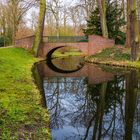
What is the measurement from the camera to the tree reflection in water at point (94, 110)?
26.8ft

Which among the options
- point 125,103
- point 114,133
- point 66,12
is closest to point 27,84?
point 125,103

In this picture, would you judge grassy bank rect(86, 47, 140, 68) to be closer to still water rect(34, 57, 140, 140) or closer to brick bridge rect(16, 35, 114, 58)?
brick bridge rect(16, 35, 114, 58)

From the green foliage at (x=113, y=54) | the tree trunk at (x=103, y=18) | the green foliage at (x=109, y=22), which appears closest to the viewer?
the green foliage at (x=113, y=54)

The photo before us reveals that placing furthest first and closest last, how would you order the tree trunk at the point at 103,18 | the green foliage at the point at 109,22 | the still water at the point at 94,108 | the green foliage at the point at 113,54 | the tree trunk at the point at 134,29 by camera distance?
the green foliage at the point at 109,22 < the tree trunk at the point at 103,18 < the green foliage at the point at 113,54 < the tree trunk at the point at 134,29 < the still water at the point at 94,108

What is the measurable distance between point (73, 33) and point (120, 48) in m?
34.3

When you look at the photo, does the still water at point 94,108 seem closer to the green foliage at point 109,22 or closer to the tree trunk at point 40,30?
the tree trunk at point 40,30

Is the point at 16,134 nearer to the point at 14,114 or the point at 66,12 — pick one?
the point at 14,114

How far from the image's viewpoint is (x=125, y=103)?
445 inches

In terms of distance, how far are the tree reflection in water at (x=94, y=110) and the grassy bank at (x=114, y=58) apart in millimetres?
7544

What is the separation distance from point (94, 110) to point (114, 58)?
16140 mm

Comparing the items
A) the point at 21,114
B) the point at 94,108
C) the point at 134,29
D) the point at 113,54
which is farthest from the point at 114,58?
the point at 21,114

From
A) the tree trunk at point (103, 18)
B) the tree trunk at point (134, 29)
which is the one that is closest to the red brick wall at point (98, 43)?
the tree trunk at point (103, 18)

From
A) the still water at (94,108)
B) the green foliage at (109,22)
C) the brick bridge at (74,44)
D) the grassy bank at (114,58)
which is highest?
the green foliage at (109,22)

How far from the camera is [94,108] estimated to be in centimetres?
1079
